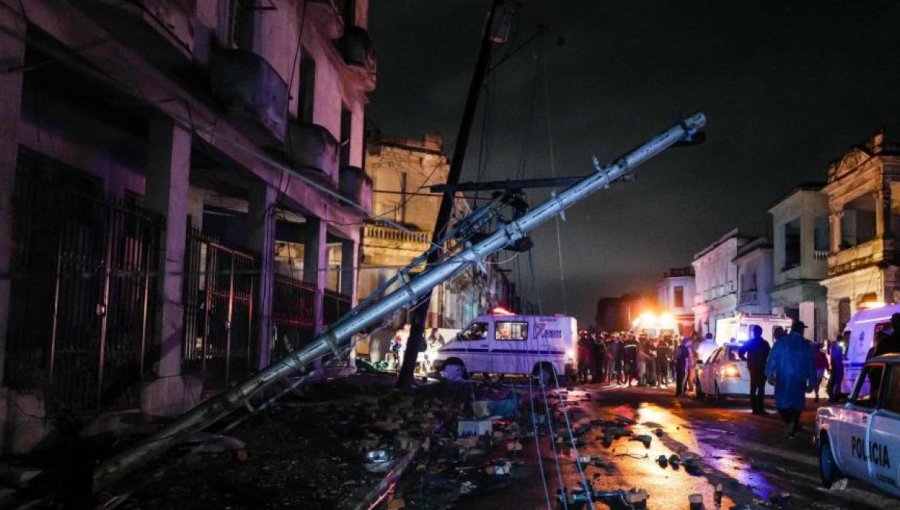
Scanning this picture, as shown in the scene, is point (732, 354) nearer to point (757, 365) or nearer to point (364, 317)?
point (757, 365)

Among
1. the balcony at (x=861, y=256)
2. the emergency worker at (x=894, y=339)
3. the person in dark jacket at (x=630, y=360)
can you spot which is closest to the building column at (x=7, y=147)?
the emergency worker at (x=894, y=339)

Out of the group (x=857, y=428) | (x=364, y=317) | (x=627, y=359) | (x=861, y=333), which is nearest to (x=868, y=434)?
(x=857, y=428)

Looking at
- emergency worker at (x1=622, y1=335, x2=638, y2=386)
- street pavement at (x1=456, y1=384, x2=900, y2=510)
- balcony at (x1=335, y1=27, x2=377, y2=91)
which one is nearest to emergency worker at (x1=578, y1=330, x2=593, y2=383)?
emergency worker at (x1=622, y1=335, x2=638, y2=386)

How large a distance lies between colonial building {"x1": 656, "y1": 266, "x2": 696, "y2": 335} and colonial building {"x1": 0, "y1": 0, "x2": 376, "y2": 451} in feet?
187

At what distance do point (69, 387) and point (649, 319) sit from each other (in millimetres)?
38132

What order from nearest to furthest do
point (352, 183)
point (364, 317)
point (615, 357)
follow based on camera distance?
point (364, 317) < point (352, 183) < point (615, 357)

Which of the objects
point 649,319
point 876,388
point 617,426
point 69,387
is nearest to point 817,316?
point 649,319

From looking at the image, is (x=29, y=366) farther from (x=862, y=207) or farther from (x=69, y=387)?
(x=862, y=207)

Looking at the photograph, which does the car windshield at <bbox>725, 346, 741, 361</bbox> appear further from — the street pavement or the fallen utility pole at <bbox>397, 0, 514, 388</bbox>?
the fallen utility pole at <bbox>397, 0, 514, 388</bbox>

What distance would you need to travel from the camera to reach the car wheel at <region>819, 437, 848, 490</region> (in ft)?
23.6

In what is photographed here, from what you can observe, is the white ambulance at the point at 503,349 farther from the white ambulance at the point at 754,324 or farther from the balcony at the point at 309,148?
the balcony at the point at 309,148

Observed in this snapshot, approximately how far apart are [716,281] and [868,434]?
49579 millimetres

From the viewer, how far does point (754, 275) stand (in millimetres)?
44156

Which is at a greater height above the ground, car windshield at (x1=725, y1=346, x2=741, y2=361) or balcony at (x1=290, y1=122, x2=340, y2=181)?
balcony at (x1=290, y1=122, x2=340, y2=181)
